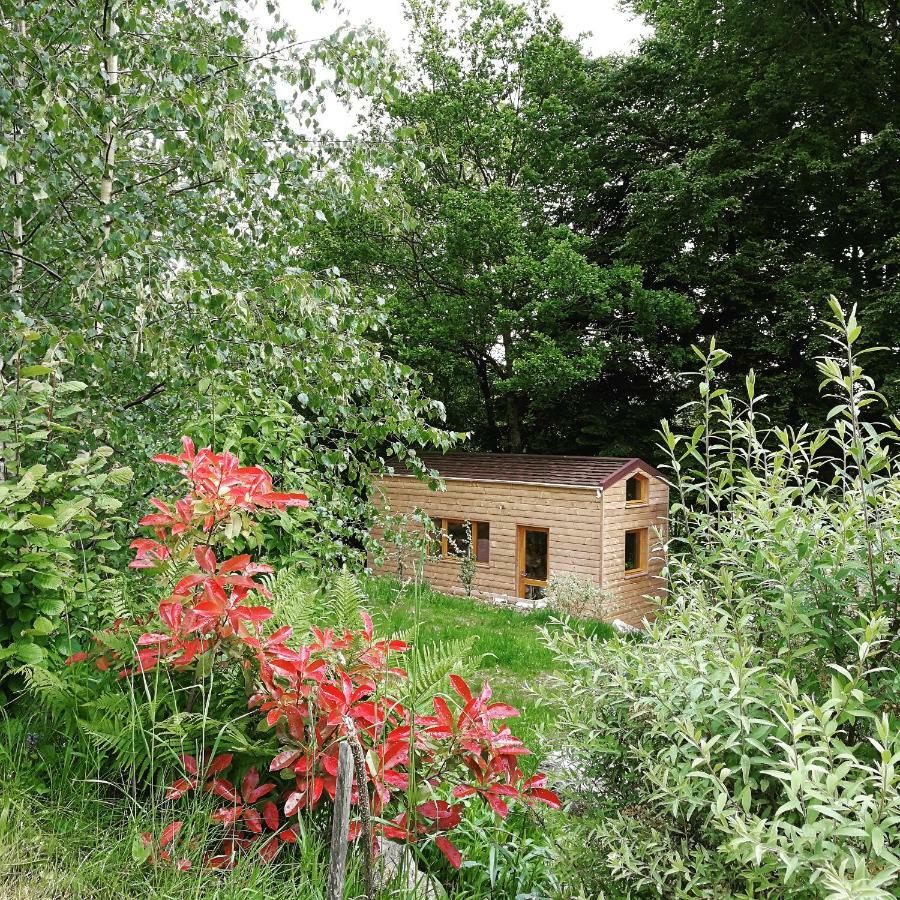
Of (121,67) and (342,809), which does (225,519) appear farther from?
(121,67)

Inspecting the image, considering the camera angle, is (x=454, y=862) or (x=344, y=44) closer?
(x=454, y=862)

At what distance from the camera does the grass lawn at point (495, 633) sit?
169 inches

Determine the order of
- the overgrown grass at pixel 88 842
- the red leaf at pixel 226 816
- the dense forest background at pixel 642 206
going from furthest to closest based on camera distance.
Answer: the dense forest background at pixel 642 206 < the red leaf at pixel 226 816 < the overgrown grass at pixel 88 842

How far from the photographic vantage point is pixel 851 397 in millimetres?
1237

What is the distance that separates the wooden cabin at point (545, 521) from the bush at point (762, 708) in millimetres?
9022

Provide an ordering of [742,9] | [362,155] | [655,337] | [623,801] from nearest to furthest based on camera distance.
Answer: [623,801]
[362,155]
[742,9]
[655,337]

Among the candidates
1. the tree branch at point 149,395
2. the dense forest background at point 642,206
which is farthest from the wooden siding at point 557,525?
the tree branch at point 149,395

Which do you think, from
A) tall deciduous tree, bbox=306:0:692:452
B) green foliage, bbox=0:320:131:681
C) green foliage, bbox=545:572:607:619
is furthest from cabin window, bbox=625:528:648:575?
green foliage, bbox=0:320:131:681

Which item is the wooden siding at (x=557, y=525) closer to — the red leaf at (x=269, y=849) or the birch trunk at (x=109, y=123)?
the birch trunk at (x=109, y=123)

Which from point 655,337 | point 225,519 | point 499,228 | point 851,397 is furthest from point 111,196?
point 655,337

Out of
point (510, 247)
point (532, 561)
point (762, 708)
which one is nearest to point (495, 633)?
point (762, 708)

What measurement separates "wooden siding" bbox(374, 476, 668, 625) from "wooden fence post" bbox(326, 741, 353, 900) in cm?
913

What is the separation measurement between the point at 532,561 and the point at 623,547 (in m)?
1.59

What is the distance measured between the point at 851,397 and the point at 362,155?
99.5 inches
